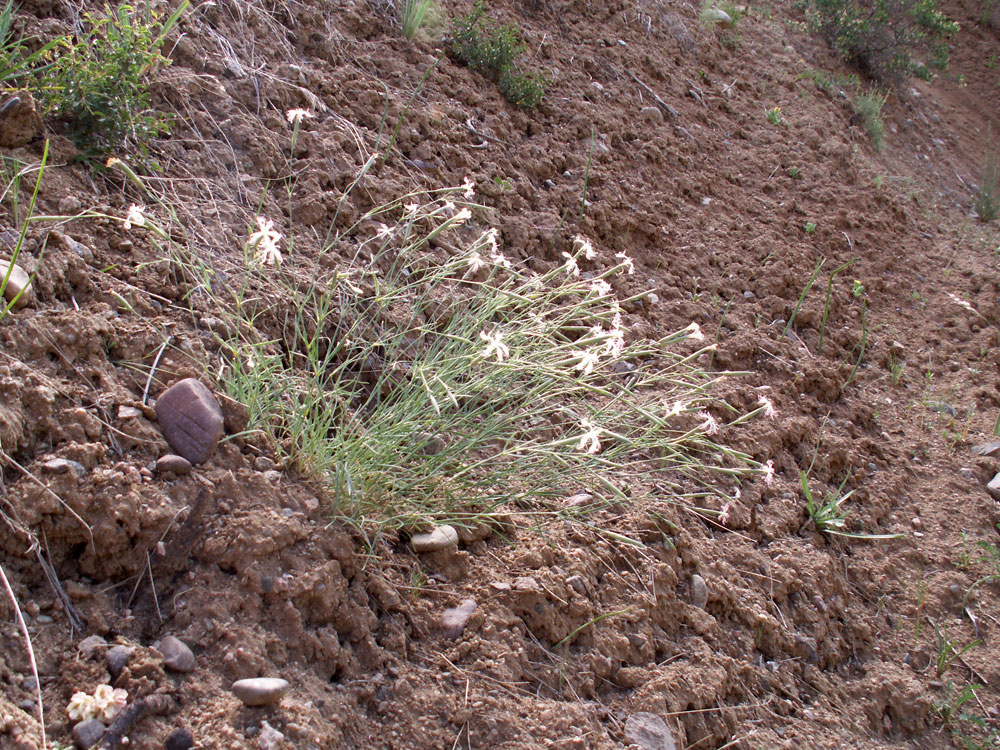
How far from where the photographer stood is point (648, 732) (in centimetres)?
175

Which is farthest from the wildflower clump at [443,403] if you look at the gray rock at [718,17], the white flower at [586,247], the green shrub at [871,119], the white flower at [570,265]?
the green shrub at [871,119]

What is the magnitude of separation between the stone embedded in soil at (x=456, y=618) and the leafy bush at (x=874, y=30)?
6.99 metres

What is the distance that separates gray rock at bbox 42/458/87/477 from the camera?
146cm

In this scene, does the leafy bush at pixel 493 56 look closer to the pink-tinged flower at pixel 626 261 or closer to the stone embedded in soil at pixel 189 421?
the pink-tinged flower at pixel 626 261

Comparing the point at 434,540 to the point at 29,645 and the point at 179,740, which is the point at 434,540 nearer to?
the point at 179,740

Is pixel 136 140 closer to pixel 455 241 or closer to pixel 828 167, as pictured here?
pixel 455 241

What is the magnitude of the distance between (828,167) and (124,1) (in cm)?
445

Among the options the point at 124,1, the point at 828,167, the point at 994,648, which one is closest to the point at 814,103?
the point at 828,167

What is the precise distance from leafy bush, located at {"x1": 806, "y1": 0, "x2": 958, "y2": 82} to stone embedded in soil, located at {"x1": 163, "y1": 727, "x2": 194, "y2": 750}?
25.0 feet

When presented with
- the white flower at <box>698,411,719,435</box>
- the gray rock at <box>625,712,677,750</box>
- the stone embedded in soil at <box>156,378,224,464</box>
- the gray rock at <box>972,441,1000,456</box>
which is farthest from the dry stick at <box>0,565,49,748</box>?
the gray rock at <box>972,441,1000,456</box>

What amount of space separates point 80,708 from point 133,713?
0.08 meters

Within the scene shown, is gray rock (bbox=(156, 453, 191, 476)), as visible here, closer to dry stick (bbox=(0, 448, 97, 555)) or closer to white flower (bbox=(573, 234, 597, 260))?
dry stick (bbox=(0, 448, 97, 555))

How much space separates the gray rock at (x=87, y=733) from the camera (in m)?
1.19

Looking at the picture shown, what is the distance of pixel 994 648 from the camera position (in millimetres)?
2496
